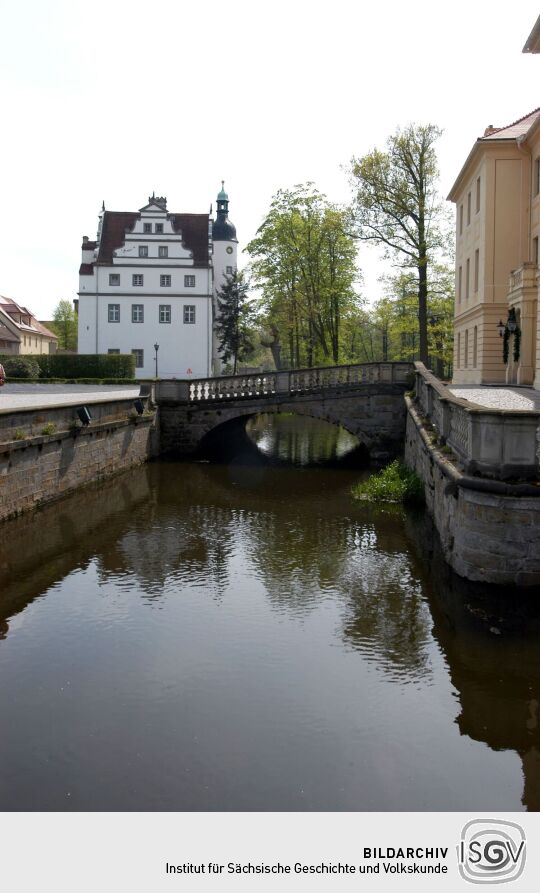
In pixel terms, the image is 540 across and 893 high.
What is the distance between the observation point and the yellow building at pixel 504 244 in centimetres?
2656

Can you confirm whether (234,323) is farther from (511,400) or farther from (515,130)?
(511,400)

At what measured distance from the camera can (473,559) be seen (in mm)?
10680

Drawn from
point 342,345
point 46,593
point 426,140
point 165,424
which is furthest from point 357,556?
point 342,345

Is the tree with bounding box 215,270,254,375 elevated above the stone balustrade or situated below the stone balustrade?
above

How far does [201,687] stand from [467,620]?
3.71m

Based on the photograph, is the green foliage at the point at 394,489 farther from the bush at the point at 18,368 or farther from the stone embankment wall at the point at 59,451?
the bush at the point at 18,368

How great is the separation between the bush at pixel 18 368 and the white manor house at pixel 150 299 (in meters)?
11.3

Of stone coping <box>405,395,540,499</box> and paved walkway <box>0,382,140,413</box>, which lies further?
paved walkway <box>0,382,140,413</box>

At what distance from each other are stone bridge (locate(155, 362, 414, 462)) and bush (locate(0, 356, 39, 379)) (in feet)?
60.6

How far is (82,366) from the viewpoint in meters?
45.8

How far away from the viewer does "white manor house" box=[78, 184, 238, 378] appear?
55062 mm
